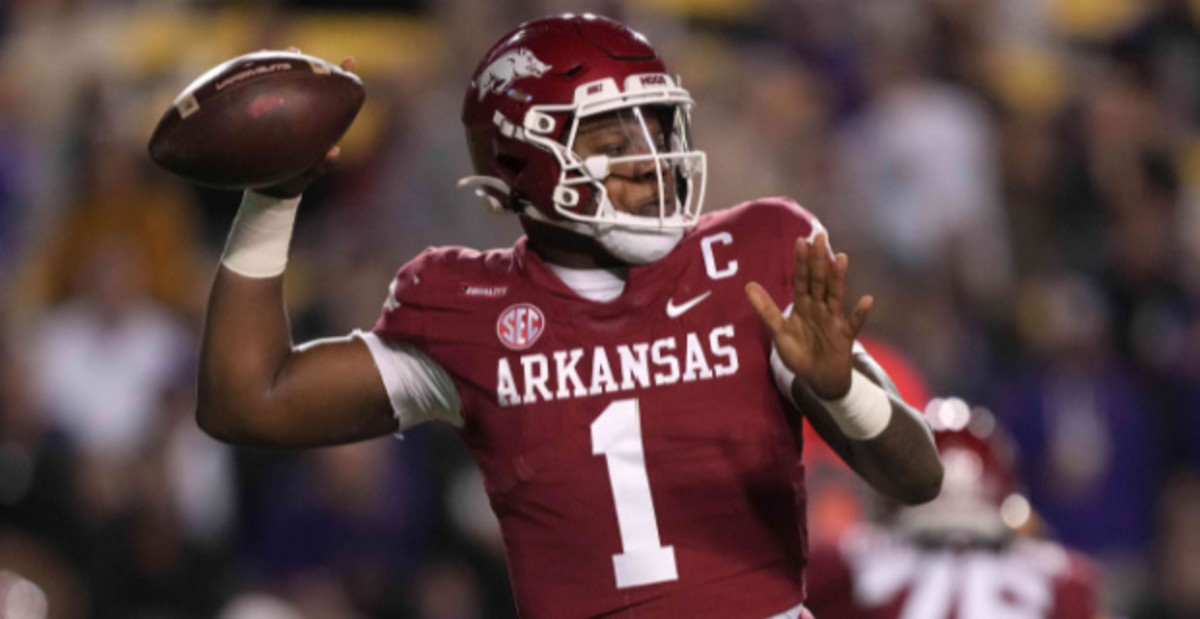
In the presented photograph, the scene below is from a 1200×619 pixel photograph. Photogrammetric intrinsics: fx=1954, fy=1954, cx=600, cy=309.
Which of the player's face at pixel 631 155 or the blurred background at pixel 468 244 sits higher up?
the player's face at pixel 631 155

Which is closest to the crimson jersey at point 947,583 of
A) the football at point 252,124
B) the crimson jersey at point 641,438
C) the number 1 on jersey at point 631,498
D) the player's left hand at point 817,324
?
the crimson jersey at point 641,438

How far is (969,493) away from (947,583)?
245 mm

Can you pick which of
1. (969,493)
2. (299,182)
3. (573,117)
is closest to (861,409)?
(573,117)

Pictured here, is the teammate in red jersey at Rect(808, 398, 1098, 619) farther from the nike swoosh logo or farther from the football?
the football

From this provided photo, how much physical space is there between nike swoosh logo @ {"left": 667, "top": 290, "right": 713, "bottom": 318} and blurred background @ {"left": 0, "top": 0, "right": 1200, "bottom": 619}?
2428 millimetres

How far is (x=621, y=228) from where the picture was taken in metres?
3.13

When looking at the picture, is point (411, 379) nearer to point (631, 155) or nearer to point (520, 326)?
point (520, 326)

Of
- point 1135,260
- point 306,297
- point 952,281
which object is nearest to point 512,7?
point 306,297

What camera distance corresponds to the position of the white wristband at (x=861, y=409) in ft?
9.60

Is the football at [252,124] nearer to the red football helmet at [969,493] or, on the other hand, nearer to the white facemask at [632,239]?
the white facemask at [632,239]

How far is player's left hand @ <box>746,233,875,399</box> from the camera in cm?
287

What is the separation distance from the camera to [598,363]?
10.2 feet

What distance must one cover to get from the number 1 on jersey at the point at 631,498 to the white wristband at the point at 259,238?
2.04 ft

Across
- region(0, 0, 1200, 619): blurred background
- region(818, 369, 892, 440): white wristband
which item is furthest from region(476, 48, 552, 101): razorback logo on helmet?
region(0, 0, 1200, 619): blurred background
